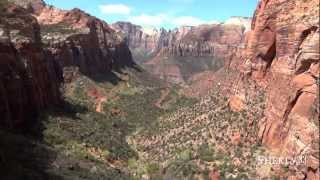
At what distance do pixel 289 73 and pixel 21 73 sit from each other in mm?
28094

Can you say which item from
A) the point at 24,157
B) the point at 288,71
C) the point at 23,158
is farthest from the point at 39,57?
the point at 288,71

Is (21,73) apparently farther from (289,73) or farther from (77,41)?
(77,41)

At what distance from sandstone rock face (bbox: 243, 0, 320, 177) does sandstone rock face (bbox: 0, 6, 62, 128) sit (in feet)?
78.0

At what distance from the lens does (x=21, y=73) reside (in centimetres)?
6262

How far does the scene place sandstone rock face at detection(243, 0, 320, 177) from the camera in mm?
44438

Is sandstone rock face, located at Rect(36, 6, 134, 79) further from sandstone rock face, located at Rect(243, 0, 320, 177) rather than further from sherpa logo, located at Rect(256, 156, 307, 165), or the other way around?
sherpa logo, located at Rect(256, 156, 307, 165)

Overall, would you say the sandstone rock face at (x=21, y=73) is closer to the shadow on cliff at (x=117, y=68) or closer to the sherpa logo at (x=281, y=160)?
the sherpa logo at (x=281, y=160)

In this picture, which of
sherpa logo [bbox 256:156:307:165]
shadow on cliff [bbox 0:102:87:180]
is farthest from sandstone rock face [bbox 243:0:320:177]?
shadow on cliff [bbox 0:102:87:180]

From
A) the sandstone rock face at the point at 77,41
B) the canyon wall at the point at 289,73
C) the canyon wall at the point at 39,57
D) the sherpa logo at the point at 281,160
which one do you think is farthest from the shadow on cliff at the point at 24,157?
the sandstone rock face at the point at 77,41

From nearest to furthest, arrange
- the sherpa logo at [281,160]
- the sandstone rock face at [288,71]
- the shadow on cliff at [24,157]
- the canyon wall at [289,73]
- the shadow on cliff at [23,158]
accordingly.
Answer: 1. the shadow on cliff at [23,158]
2. the shadow on cliff at [24,157]
3. the sherpa logo at [281,160]
4. the canyon wall at [289,73]
5. the sandstone rock face at [288,71]

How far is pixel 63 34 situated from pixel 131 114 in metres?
22.2

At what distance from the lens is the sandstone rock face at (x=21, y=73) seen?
58.1 meters

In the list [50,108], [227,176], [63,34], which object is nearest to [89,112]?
[50,108]

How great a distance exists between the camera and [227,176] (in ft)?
168
